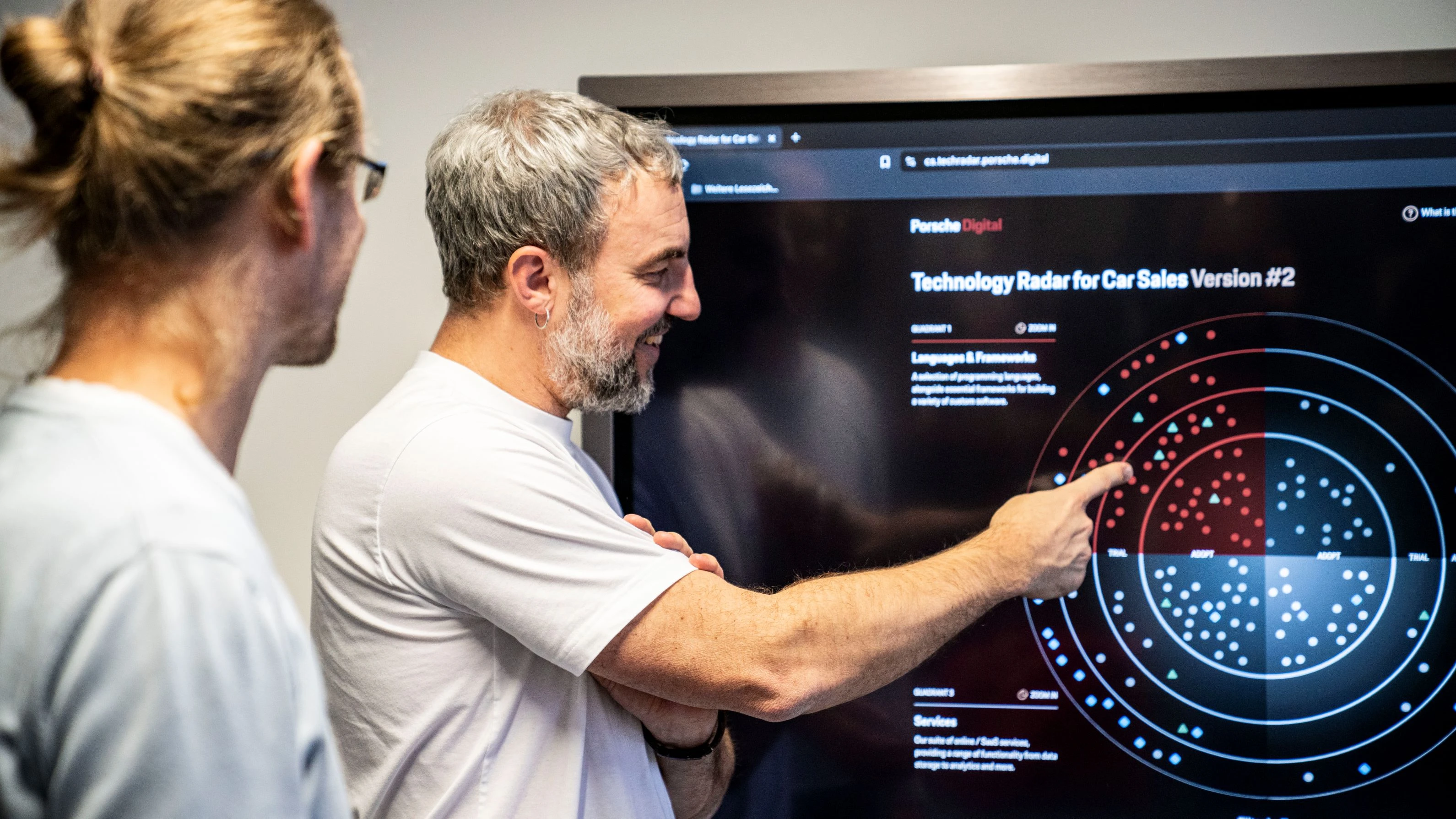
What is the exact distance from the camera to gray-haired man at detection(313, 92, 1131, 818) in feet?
3.27

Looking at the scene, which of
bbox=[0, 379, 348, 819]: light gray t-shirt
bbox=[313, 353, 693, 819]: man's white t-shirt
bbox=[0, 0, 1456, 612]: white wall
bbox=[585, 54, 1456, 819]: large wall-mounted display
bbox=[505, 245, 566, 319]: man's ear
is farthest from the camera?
A: bbox=[0, 0, 1456, 612]: white wall

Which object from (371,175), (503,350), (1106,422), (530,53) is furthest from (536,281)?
(1106,422)

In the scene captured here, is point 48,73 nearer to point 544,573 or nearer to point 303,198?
point 303,198

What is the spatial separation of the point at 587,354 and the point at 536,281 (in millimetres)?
102

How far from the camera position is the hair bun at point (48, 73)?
60 cm

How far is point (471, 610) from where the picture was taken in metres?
1.03

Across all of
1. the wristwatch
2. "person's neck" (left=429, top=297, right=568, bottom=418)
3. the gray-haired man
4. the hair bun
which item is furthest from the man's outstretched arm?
the hair bun

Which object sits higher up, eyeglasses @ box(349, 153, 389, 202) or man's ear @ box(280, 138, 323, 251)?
eyeglasses @ box(349, 153, 389, 202)

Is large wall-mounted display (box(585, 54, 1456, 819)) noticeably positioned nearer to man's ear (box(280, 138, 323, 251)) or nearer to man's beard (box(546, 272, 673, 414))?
man's beard (box(546, 272, 673, 414))

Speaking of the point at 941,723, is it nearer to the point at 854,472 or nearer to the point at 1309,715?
the point at 854,472

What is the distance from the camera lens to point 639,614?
995 mm

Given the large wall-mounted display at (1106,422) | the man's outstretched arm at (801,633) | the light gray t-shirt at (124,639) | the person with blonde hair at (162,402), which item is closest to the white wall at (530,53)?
the large wall-mounted display at (1106,422)

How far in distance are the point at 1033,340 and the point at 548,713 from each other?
801 millimetres

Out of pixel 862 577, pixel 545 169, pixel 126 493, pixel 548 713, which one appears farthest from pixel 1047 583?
pixel 126 493
